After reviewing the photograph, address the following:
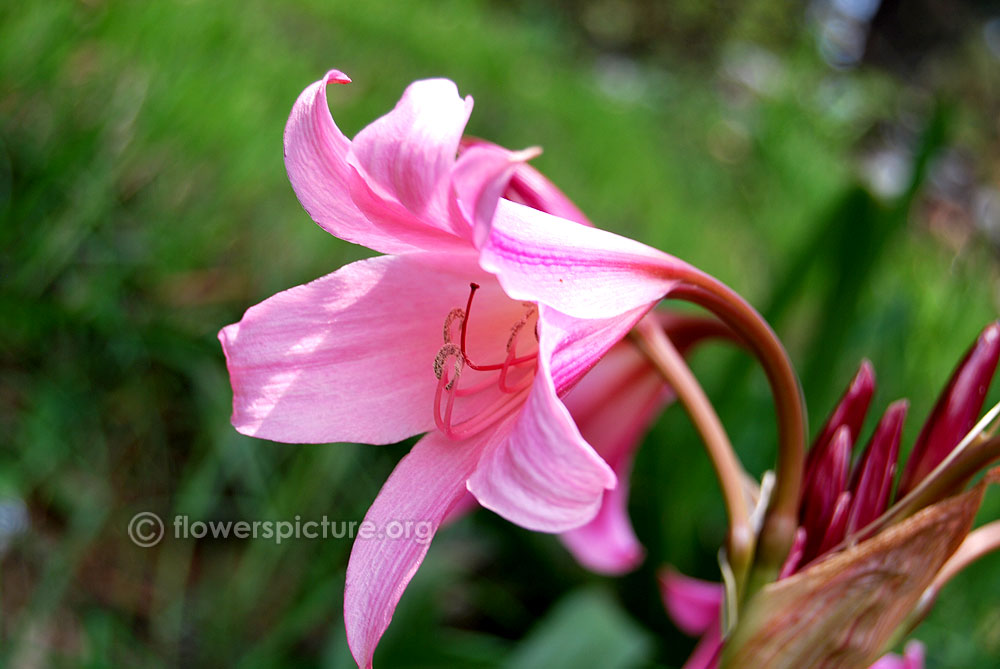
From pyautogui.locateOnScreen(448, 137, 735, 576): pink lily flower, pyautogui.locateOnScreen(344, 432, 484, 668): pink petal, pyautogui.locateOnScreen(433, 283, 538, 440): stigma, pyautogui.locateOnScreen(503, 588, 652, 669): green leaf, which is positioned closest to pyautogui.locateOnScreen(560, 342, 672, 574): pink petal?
pyautogui.locateOnScreen(448, 137, 735, 576): pink lily flower

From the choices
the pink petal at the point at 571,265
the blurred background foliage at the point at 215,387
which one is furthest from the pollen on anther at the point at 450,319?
the blurred background foliage at the point at 215,387

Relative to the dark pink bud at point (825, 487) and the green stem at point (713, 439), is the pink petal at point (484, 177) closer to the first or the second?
the green stem at point (713, 439)

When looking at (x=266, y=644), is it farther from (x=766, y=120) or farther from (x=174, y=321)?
(x=766, y=120)

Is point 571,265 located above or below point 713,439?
above

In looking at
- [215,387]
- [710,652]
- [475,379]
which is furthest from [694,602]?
[215,387]

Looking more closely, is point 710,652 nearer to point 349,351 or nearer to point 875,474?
point 875,474

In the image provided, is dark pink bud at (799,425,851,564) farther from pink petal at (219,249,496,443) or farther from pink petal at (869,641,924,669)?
pink petal at (219,249,496,443)

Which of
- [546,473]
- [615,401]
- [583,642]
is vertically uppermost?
[546,473]

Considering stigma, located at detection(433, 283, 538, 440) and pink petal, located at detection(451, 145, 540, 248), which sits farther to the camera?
stigma, located at detection(433, 283, 538, 440)
